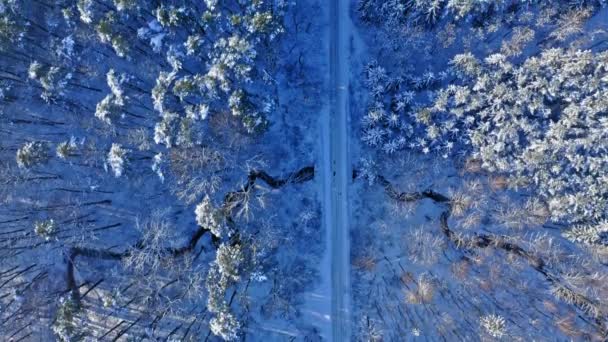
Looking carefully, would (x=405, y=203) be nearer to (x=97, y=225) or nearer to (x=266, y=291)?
(x=266, y=291)

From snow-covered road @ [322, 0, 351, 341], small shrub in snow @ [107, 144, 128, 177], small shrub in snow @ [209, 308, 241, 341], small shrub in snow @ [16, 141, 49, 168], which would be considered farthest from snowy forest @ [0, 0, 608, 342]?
small shrub in snow @ [209, 308, 241, 341]

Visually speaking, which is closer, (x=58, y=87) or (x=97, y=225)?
(x=58, y=87)

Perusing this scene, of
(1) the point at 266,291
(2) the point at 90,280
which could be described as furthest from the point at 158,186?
(1) the point at 266,291

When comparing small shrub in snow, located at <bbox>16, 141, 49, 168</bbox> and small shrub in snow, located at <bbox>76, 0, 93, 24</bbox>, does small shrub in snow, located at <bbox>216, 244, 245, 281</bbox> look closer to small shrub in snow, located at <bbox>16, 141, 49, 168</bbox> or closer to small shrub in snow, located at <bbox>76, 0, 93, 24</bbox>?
small shrub in snow, located at <bbox>16, 141, 49, 168</bbox>

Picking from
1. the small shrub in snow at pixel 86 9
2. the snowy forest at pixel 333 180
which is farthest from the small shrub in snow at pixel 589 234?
the small shrub in snow at pixel 86 9

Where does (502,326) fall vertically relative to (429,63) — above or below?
below

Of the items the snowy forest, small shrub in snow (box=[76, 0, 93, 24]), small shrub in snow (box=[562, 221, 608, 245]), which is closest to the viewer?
small shrub in snow (box=[76, 0, 93, 24])

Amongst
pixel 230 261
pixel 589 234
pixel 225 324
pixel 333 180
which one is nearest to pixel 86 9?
pixel 230 261
